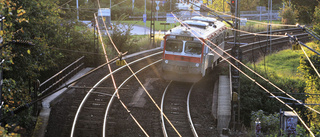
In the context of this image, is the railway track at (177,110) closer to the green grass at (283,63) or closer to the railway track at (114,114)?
the railway track at (114,114)

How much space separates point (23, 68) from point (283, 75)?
19.8 m

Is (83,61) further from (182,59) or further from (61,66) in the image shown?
(182,59)

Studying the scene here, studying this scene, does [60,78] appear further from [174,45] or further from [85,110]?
[174,45]

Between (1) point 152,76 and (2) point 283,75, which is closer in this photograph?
(1) point 152,76

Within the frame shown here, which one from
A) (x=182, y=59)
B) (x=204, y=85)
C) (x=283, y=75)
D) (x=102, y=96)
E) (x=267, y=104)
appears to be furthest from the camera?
(x=283, y=75)

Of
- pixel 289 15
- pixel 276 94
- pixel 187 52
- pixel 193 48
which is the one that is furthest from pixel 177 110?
pixel 289 15

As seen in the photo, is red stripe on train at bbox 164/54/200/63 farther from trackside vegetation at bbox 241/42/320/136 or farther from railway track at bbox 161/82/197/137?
trackside vegetation at bbox 241/42/320/136

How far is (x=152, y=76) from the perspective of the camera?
25.5 metres

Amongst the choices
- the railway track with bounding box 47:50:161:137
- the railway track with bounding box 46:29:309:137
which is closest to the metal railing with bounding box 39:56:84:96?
the railway track with bounding box 47:50:161:137

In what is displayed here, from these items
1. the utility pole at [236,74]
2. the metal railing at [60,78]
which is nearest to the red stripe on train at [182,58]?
the utility pole at [236,74]

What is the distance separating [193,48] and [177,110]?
414cm

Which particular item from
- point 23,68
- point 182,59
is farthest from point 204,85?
point 23,68

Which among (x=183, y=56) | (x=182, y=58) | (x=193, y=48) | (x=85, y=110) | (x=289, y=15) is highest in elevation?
(x=289, y=15)

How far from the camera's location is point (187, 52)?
22188mm
